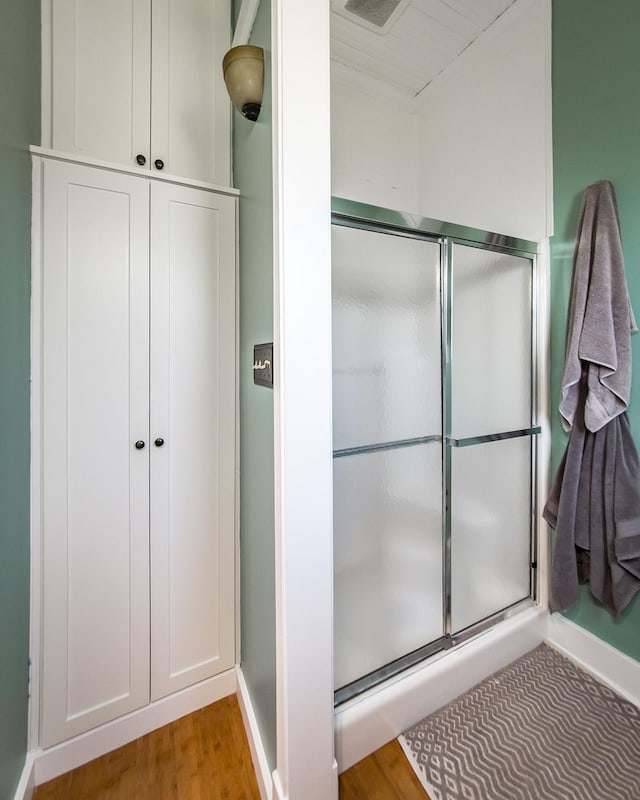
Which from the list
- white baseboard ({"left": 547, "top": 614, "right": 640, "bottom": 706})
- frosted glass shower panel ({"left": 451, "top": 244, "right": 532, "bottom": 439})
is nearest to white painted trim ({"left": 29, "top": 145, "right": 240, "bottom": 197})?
frosted glass shower panel ({"left": 451, "top": 244, "right": 532, "bottom": 439})

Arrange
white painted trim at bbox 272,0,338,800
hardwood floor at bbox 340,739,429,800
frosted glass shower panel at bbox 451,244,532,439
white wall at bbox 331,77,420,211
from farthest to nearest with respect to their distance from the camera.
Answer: white wall at bbox 331,77,420,211, frosted glass shower panel at bbox 451,244,532,439, hardwood floor at bbox 340,739,429,800, white painted trim at bbox 272,0,338,800

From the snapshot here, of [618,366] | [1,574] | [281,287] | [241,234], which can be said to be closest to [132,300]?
[241,234]

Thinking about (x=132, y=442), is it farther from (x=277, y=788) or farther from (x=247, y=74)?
(x=247, y=74)

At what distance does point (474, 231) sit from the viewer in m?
1.40

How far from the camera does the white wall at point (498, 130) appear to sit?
1543mm

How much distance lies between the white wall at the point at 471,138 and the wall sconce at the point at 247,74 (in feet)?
3.03

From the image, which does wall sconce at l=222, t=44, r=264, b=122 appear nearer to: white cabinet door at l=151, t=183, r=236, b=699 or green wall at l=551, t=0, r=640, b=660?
white cabinet door at l=151, t=183, r=236, b=699

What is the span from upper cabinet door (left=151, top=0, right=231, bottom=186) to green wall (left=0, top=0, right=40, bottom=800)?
0.35 meters

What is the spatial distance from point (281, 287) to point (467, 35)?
190 centimetres

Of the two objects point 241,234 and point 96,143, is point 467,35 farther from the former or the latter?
point 96,143

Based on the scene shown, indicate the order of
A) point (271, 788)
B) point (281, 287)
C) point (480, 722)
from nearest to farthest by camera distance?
point (281, 287) → point (271, 788) → point (480, 722)

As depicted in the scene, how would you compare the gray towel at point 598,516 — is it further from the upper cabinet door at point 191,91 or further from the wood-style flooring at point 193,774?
the upper cabinet door at point 191,91

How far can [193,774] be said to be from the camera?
1.12m

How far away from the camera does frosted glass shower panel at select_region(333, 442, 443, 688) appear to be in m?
1.22
